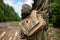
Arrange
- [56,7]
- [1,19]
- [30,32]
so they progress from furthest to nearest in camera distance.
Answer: [1,19], [56,7], [30,32]

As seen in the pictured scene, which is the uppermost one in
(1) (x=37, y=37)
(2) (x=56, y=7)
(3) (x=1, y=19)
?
(1) (x=37, y=37)

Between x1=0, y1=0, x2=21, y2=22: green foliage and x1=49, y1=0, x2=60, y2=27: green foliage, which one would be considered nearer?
x1=49, y1=0, x2=60, y2=27: green foliage

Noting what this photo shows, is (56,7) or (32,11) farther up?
(32,11)

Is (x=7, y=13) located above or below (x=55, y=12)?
below

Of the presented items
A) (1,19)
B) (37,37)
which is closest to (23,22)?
(37,37)

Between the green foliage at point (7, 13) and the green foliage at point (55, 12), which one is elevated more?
the green foliage at point (55, 12)

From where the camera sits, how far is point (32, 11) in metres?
2.30

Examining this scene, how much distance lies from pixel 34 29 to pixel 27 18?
126 mm

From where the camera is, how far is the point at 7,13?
58.5 ft

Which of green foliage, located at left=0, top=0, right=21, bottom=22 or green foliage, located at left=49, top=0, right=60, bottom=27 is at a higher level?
green foliage, located at left=49, top=0, right=60, bottom=27

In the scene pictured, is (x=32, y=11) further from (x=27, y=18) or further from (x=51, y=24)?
(x=51, y=24)

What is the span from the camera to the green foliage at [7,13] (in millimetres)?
17172

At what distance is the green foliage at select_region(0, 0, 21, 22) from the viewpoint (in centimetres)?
1717

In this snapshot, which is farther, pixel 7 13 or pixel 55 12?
pixel 7 13
